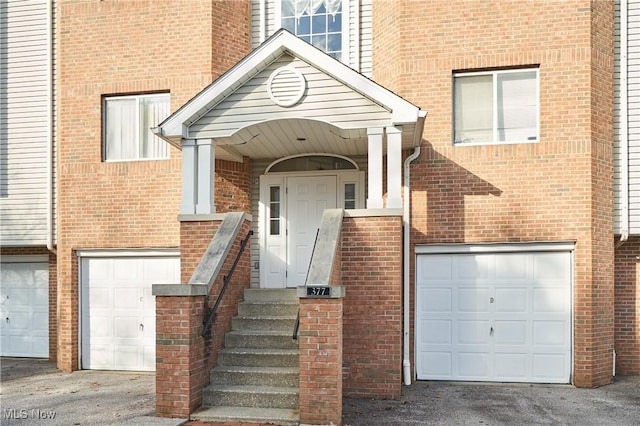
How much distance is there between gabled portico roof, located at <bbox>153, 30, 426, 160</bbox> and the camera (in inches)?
292

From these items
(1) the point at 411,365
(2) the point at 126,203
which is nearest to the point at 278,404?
(1) the point at 411,365

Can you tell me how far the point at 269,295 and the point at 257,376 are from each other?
5.07ft

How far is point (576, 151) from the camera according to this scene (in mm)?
8602

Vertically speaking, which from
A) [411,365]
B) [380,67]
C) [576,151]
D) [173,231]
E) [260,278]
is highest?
[380,67]

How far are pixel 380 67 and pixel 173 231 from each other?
16.1ft

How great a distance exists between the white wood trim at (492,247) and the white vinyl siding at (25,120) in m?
7.64

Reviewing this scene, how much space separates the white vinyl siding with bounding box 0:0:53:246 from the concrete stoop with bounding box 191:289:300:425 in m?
5.63

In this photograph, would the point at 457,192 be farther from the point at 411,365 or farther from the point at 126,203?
the point at 126,203

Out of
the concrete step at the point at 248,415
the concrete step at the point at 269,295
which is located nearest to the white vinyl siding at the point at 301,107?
the concrete step at the point at 269,295

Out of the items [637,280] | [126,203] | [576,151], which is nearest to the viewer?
[576,151]

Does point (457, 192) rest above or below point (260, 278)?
above

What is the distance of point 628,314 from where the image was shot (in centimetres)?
915

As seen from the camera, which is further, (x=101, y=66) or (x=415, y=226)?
(x=101, y=66)

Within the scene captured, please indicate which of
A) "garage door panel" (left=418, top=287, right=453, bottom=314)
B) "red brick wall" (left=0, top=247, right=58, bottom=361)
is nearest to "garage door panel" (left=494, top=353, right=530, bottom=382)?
"garage door panel" (left=418, top=287, right=453, bottom=314)
